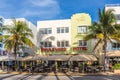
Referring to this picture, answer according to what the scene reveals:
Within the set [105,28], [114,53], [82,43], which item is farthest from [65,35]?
[105,28]

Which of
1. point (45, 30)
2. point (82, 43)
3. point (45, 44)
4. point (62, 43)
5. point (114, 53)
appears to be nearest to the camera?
point (114, 53)

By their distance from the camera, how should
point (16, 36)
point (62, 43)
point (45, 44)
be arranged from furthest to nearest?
point (45, 44)
point (62, 43)
point (16, 36)

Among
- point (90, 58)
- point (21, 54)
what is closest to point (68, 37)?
point (21, 54)

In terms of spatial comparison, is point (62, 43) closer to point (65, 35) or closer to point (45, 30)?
point (65, 35)

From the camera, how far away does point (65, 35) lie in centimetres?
5569

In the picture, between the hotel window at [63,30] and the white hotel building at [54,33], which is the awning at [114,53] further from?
the hotel window at [63,30]

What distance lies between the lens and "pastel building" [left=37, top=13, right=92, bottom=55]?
176ft

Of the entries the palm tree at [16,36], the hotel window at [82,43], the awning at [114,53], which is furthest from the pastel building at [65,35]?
the palm tree at [16,36]

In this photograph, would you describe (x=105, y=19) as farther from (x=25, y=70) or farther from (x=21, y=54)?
(x=21, y=54)

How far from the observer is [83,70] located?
42875mm

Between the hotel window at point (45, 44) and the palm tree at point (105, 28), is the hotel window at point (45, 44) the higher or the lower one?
the lower one

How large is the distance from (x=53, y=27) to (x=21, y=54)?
28.4ft

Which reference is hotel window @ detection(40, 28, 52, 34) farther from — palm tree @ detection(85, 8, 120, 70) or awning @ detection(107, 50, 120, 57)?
palm tree @ detection(85, 8, 120, 70)

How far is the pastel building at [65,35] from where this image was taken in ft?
176
